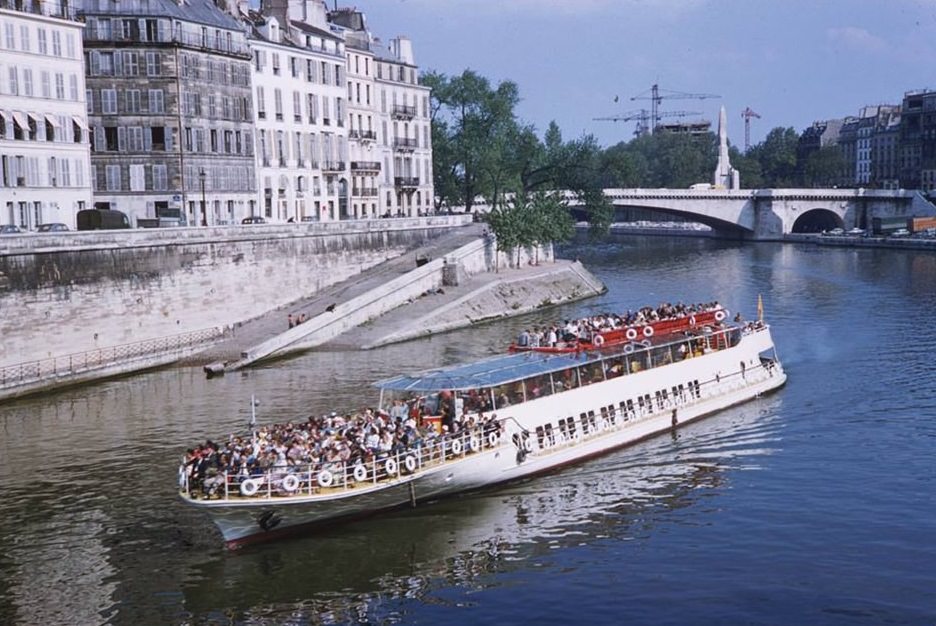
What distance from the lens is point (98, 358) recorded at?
5672 cm

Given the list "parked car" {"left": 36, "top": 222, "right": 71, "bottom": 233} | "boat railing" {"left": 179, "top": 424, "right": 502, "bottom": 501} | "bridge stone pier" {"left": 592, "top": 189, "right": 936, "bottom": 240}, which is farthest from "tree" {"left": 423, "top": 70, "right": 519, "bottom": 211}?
"boat railing" {"left": 179, "top": 424, "right": 502, "bottom": 501}

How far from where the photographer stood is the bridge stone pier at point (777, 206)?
143m

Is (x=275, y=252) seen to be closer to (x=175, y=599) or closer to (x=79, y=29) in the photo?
(x=79, y=29)

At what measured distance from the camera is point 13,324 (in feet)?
175

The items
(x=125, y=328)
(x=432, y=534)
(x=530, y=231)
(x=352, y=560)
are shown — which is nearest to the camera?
(x=352, y=560)

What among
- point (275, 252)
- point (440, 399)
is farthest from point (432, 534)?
point (275, 252)

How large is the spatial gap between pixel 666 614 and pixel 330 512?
33.4 ft

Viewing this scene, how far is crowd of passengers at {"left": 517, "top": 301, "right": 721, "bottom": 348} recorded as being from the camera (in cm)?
4700

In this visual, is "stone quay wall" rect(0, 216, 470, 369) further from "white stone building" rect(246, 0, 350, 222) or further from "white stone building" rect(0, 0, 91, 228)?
"white stone building" rect(246, 0, 350, 222)

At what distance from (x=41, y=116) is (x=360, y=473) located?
38.2 meters

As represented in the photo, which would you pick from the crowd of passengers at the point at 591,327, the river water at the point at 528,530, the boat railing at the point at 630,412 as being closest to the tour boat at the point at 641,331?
the crowd of passengers at the point at 591,327

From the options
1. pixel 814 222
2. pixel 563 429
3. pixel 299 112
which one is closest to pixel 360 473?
pixel 563 429

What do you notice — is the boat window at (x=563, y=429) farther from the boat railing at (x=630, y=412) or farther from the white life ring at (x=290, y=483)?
the white life ring at (x=290, y=483)

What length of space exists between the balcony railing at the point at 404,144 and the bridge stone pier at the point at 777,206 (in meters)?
43.3
